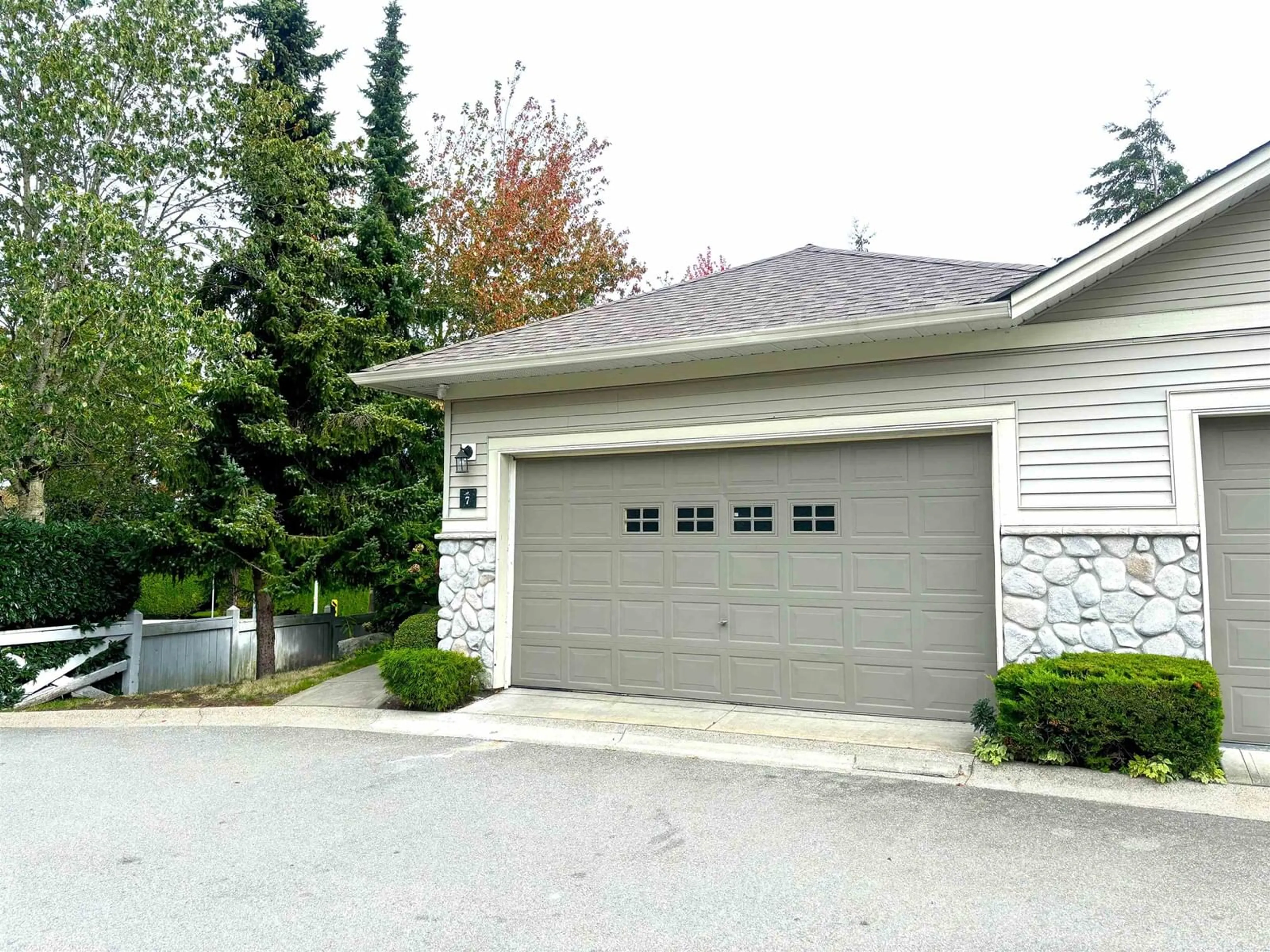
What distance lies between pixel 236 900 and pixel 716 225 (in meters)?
25.6

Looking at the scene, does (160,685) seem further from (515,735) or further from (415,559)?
(515,735)

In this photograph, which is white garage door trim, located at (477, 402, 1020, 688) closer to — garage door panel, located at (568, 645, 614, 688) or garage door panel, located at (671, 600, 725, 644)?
garage door panel, located at (568, 645, 614, 688)

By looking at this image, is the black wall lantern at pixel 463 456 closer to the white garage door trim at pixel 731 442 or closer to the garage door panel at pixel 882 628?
the white garage door trim at pixel 731 442

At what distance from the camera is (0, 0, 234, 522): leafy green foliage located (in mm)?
9570

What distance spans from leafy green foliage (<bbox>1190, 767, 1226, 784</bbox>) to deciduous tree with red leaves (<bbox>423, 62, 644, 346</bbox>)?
14477 millimetres

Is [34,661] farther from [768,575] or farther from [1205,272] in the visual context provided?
[1205,272]

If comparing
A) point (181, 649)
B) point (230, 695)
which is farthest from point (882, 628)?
point (181, 649)

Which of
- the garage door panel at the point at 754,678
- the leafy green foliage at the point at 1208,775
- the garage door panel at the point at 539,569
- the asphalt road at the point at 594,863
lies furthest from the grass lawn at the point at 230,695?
the leafy green foliage at the point at 1208,775

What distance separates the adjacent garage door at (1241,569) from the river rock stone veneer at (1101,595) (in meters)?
0.24

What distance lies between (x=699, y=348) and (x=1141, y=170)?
26998 mm

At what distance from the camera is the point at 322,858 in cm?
441

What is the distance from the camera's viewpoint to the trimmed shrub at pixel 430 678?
7.74m

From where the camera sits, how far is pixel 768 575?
24.7ft

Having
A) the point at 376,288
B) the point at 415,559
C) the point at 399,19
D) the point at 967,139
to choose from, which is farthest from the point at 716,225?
the point at 415,559
